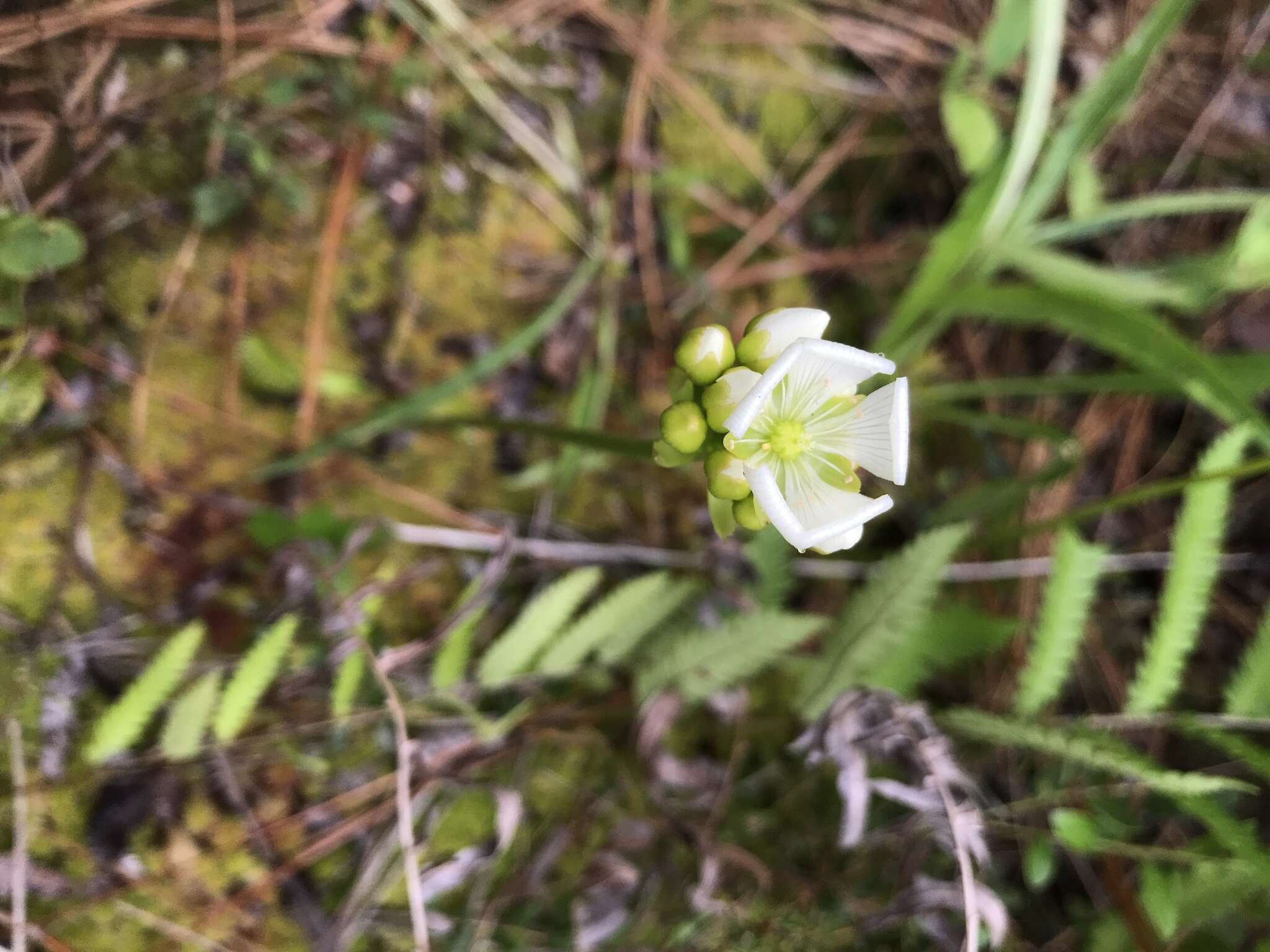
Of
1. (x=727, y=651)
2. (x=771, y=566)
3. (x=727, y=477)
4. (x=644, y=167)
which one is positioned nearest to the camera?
(x=727, y=477)

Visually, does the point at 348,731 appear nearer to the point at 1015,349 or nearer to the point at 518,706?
the point at 518,706

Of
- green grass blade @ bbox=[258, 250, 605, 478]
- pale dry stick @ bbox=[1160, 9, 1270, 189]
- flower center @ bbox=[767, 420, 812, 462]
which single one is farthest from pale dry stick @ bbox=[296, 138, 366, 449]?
pale dry stick @ bbox=[1160, 9, 1270, 189]

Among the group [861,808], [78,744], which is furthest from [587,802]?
[78,744]

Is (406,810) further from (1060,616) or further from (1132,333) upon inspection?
(1132,333)

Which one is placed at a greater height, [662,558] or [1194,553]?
[1194,553]

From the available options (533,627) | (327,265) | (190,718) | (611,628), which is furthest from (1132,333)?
(190,718)

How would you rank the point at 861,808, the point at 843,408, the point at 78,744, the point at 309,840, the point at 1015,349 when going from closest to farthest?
the point at 843,408, the point at 861,808, the point at 78,744, the point at 309,840, the point at 1015,349
